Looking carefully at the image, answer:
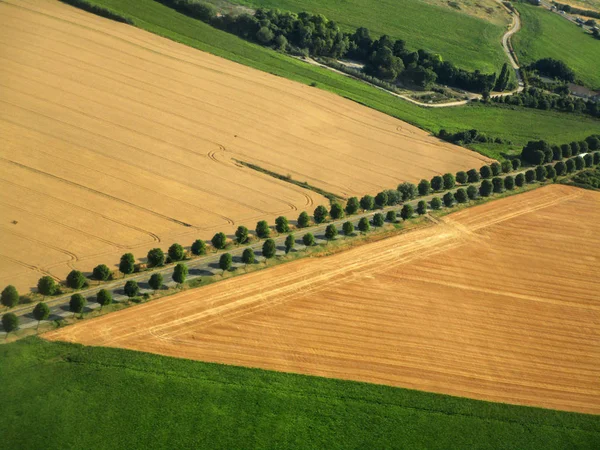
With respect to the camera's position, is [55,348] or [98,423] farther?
[55,348]

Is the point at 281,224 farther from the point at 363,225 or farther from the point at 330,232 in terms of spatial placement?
the point at 363,225

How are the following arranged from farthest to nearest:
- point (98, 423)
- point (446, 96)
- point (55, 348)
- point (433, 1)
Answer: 1. point (433, 1)
2. point (446, 96)
3. point (55, 348)
4. point (98, 423)

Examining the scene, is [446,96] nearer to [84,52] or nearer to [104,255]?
[84,52]

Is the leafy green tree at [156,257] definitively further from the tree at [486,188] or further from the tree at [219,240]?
the tree at [486,188]

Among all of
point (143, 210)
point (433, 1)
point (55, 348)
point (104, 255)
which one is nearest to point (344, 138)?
point (143, 210)

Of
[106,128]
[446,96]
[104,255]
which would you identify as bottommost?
[104,255]

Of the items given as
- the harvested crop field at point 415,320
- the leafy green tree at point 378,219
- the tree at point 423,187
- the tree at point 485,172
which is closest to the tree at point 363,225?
the leafy green tree at point 378,219

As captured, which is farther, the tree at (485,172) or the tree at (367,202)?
the tree at (485,172)
